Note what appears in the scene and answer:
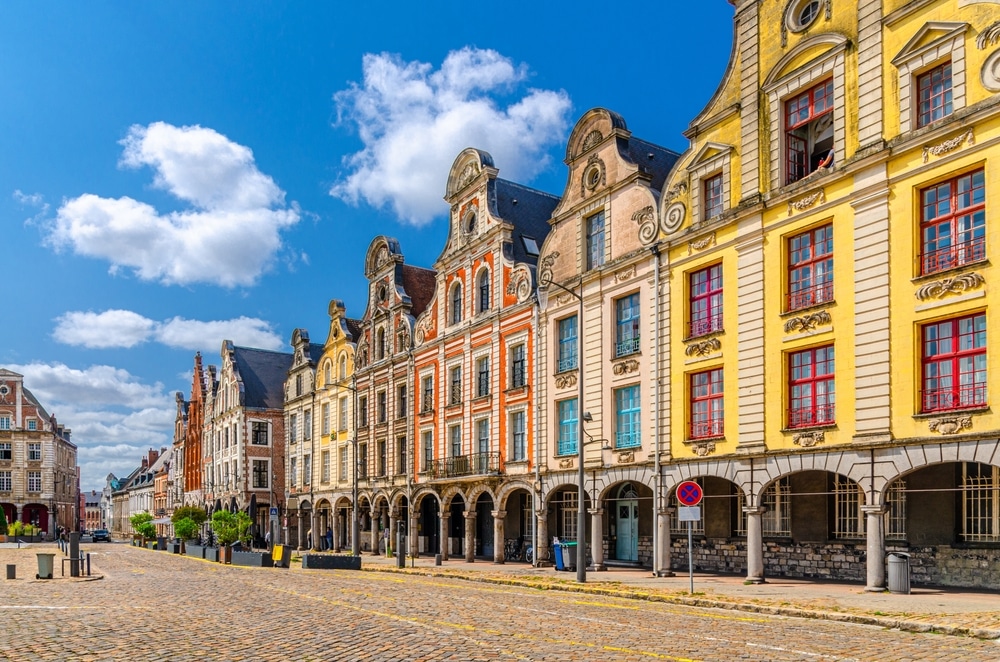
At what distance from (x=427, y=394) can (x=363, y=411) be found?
8492 mm

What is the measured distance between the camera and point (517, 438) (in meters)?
39.2

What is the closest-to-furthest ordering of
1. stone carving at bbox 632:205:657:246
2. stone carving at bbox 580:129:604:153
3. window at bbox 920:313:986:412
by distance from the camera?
window at bbox 920:313:986:412 < stone carving at bbox 632:205:657:246 < stone carving at bbox 580:129:604:153

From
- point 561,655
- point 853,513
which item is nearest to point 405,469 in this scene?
point 853,513

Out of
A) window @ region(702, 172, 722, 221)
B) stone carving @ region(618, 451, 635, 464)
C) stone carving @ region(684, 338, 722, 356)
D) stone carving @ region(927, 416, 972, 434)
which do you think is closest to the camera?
stone carving @ region(927, 416, 972, 434)

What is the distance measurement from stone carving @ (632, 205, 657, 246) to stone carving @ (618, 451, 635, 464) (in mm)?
6511

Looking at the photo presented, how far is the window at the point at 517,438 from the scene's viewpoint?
127 ft

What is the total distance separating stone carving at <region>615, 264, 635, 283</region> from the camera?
3242 centimetres

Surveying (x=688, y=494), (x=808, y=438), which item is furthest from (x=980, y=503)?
(x=688, y=494)

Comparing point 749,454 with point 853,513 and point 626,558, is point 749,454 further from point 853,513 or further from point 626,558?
point 626,558

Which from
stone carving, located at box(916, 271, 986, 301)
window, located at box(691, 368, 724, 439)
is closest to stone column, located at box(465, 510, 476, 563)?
window, located at box(691, 368, 724, 439)

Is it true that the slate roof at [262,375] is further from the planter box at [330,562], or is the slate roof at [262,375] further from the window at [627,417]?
the window at [627,417]

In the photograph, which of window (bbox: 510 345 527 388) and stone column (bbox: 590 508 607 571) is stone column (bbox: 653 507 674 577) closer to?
stone column (bbox: 590 508 607 571)

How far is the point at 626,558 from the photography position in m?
35.4

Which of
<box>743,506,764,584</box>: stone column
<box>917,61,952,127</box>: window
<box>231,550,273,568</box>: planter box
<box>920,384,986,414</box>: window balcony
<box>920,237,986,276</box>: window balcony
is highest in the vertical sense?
<box>917,61,952,127</box>: window
